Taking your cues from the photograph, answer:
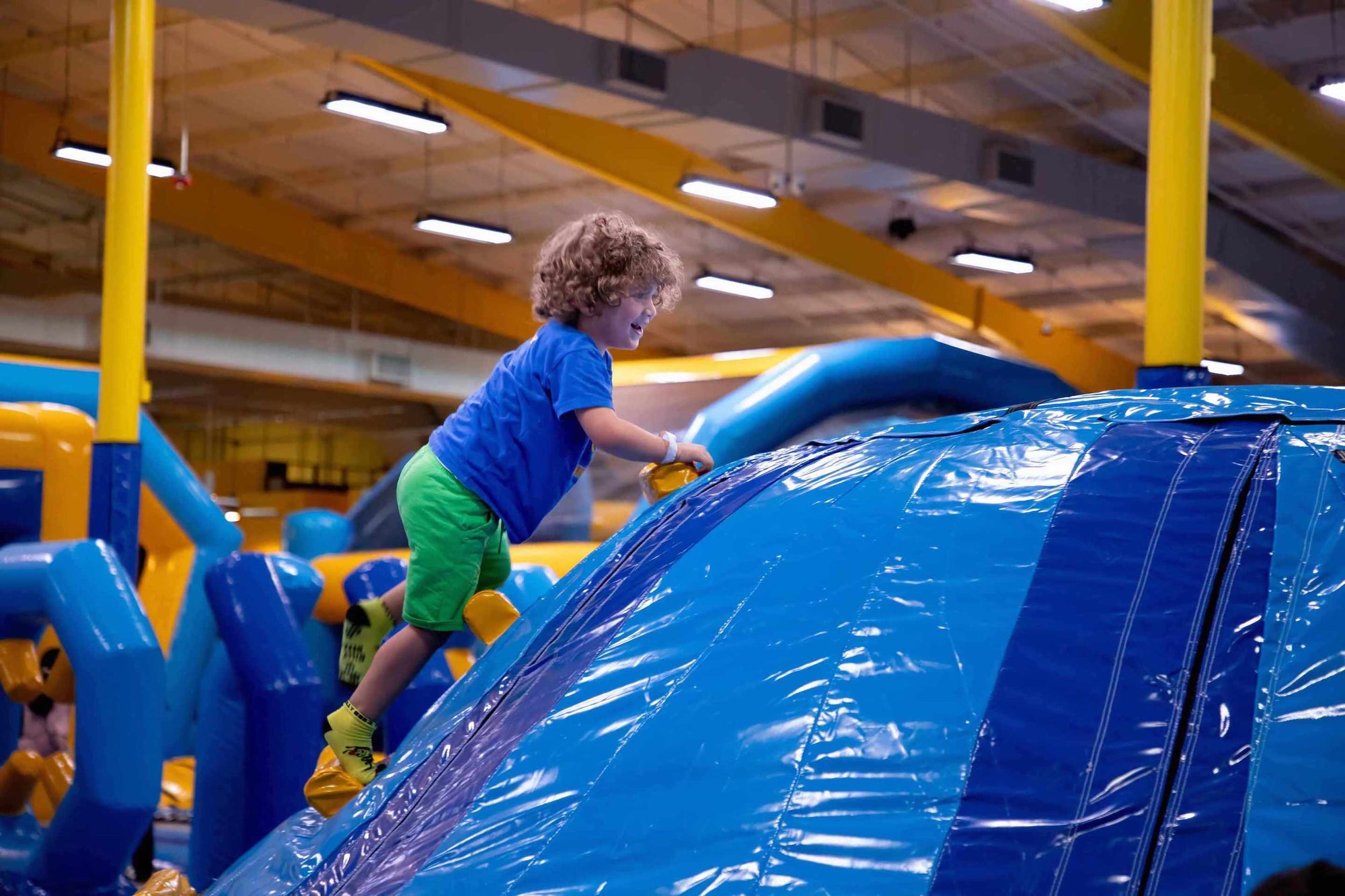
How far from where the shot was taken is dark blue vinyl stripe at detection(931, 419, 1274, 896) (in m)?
1.32

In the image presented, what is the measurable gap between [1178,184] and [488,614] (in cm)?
271

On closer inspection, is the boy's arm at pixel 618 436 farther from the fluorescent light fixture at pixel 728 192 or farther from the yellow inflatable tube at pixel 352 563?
the fluorescent light fixture at pixel 728 192

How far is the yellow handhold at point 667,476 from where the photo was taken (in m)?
2.38

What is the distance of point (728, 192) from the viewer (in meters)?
9.54

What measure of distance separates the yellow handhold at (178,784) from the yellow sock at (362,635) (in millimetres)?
2590

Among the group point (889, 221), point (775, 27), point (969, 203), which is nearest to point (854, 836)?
point (775, 27)

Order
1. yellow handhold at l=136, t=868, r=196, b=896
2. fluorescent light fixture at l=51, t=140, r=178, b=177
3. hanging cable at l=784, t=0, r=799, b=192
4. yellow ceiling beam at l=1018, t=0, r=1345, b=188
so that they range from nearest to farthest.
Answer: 1. yellow handhold at l=136, t=868, r=196, b=896
2. yellow ceiling beam at l=1018, t=0, r=1345, b=188
3. hanging cable at l=784, t=0, r=799, b=192
4. fluorescent light fixture at l=51, t=140, r=178, b=177

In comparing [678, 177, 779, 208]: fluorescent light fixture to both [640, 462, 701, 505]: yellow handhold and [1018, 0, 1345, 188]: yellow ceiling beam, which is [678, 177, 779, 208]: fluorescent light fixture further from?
[640, 462, 701, 505]: yellow handhold

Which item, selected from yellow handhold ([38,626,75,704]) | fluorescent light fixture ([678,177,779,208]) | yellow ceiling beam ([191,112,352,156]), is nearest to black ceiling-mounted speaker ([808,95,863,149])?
fluorescent light fixture ([678,177,779,208])

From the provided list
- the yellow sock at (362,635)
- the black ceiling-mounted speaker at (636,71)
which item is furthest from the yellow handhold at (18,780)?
the black ceiling-mounted speaker at (636,71)

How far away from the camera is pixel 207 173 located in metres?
13.1

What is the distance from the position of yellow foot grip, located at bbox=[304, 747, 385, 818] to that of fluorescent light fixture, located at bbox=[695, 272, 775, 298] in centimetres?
1053

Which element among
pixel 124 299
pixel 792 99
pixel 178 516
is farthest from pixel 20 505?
pixel 792 99

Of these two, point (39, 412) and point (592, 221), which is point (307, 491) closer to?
point (39, 412)
